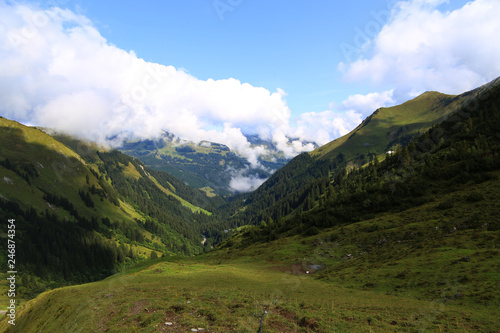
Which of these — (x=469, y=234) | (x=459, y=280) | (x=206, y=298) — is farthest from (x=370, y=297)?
(x=469, y=234)

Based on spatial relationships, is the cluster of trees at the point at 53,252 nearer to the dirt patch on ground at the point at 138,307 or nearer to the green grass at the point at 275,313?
the green grass at the point at 275,313

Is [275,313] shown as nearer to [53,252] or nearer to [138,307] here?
[138,307]

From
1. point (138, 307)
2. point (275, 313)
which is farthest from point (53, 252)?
point (275, 313)

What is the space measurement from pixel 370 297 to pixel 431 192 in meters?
69.9

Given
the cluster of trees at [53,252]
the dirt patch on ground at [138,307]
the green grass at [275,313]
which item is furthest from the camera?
the cluster of trees at [53,252]

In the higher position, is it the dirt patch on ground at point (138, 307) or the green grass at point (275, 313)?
the dirt patch on ground at point (138, 307)

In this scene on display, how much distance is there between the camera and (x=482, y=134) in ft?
311

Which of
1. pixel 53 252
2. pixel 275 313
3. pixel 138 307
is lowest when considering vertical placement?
pixel 275 313

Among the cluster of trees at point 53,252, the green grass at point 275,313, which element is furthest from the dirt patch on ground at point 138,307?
the cluster of trees at point 53,252

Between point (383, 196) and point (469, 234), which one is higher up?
point (383, 196)

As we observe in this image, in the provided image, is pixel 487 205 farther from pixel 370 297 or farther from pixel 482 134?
pixel 482 134

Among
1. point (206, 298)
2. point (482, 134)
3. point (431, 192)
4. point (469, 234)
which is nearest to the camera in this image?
point (206, 298)

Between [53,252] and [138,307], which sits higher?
[53,252]

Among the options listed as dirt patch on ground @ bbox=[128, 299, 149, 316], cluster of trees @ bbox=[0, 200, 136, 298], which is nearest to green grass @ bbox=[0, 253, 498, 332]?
dirt patch on ground @ bbox=[128, 299, 149, 316]
